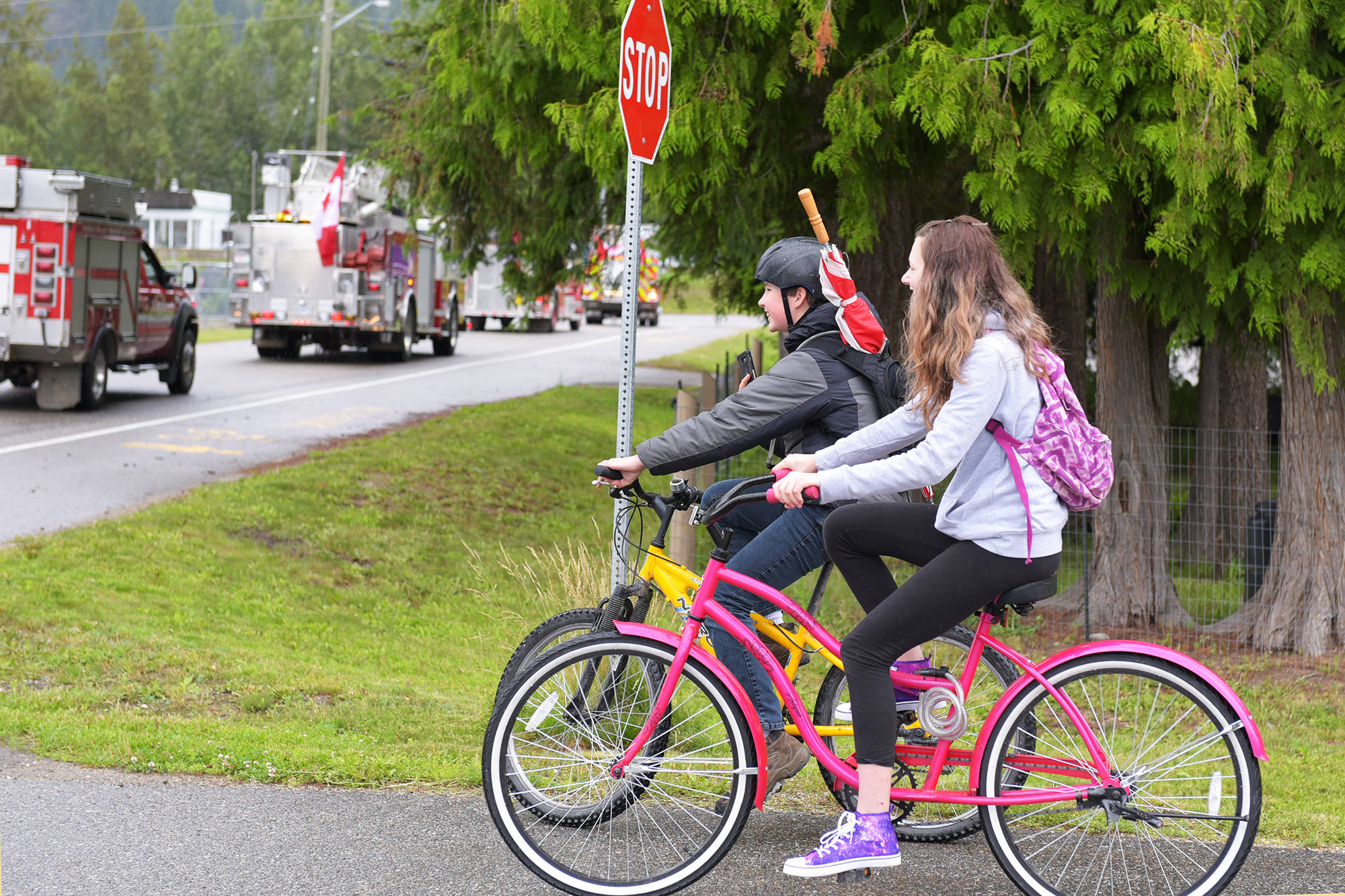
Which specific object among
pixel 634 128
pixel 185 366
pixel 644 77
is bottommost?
pixel 185 366

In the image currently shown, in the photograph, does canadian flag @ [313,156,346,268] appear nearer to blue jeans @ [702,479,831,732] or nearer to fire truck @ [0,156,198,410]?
fire truck @ [0,156,198,410]

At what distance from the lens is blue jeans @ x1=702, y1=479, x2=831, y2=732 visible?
4.14 metres

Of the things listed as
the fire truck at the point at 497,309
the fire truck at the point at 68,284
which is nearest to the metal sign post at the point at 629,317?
the fire truck at the point at 68,284

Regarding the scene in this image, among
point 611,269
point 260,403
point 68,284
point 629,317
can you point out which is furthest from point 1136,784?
point 611,269

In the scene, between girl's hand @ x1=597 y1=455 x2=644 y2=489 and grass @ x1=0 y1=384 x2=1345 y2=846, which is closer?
girl's hand @ x1=597 y1=455 x2=644 y2=489

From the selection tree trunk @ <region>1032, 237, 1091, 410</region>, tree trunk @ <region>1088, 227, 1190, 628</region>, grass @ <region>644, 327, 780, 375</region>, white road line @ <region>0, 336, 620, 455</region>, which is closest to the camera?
tree trunk @ <region>1088, 227, 1190, 628</region>

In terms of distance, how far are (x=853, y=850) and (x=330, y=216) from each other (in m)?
22.7

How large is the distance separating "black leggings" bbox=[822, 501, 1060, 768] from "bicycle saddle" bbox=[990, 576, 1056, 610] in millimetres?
16

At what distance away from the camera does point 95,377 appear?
Result: 54.0 ft

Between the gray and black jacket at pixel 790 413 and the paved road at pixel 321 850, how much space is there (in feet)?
4.19

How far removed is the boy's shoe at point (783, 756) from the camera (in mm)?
4207

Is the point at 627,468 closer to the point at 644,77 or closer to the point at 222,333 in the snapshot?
the point at 644,77

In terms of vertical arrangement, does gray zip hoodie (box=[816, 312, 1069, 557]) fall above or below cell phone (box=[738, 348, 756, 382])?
below

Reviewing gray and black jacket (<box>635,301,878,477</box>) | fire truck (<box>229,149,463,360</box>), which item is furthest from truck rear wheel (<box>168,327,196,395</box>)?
gray and black jacket (<box>635,301,878,477</box>)
